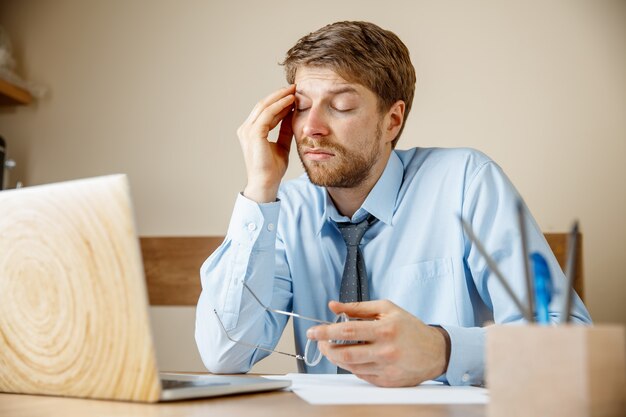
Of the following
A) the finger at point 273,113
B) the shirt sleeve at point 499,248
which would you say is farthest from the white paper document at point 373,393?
the finger at point 273,113

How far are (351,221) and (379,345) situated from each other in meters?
0.60

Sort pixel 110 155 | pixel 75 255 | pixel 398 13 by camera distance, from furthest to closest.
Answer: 1. pixel 110 155
2. pixel 398 13
3. pixel 75 255

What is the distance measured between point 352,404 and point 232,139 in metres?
1.74

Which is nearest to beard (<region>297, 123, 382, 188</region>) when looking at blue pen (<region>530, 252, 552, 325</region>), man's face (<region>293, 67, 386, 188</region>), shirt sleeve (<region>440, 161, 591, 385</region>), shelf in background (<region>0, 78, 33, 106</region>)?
man's face (<region>293, 67, 386, 188</region>)

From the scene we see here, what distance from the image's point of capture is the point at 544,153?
2129mm

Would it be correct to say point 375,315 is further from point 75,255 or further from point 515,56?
point 515,56

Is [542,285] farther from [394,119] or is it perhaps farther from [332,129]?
[394,119]

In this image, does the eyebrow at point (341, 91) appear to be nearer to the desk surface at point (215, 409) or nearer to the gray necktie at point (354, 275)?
the gray necktie at point (354, 275)

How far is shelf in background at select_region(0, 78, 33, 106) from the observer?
7.59ft

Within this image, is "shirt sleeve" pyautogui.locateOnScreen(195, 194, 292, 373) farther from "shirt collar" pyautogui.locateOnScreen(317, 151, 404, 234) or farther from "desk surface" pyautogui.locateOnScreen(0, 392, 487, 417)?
"desk surface" pyautogui.locateOnScreen(0, 392, 487, 417)

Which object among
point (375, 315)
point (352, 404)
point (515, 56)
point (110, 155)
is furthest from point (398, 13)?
point (352, 404)

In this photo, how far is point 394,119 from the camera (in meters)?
1.59

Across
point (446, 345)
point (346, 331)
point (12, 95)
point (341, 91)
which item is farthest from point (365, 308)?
point (12, 95)

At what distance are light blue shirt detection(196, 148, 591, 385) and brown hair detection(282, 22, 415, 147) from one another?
0.60 feet
